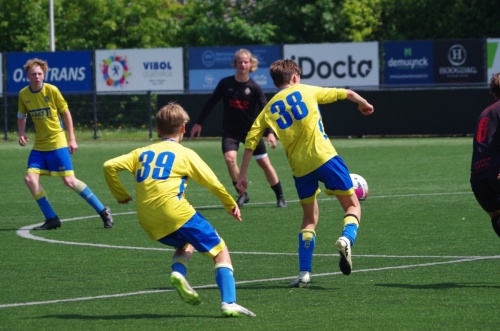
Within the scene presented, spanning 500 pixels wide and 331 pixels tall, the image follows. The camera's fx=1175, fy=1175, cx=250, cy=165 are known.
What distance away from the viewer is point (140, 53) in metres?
38.9

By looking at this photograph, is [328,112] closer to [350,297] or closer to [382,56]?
[382,56]

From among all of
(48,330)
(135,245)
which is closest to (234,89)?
(135,245)

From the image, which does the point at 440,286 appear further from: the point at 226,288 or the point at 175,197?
the point at 175,197

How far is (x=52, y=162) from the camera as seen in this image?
1425cm

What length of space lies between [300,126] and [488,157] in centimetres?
153

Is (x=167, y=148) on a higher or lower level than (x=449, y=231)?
higher

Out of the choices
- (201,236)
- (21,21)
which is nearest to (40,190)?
(201,236)

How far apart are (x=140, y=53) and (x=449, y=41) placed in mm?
10099

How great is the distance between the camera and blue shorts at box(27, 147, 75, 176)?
560 inches

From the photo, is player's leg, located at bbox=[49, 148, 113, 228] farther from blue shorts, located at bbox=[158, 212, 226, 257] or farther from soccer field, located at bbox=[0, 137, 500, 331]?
blue shorts, located at bbox=[158, 212, 226, 257]

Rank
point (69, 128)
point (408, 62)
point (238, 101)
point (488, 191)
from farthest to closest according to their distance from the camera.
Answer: point (408, 62) < point (238, 101) < point (69, 128) < point (488, 191)

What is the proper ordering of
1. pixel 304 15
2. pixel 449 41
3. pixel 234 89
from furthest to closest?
1. pixel 304 15
2. pixel 449 41
3. pixel 234 89

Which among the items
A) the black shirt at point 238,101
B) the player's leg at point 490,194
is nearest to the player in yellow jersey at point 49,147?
the black shirt at point 238,101

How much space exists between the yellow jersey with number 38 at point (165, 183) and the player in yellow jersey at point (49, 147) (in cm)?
604
